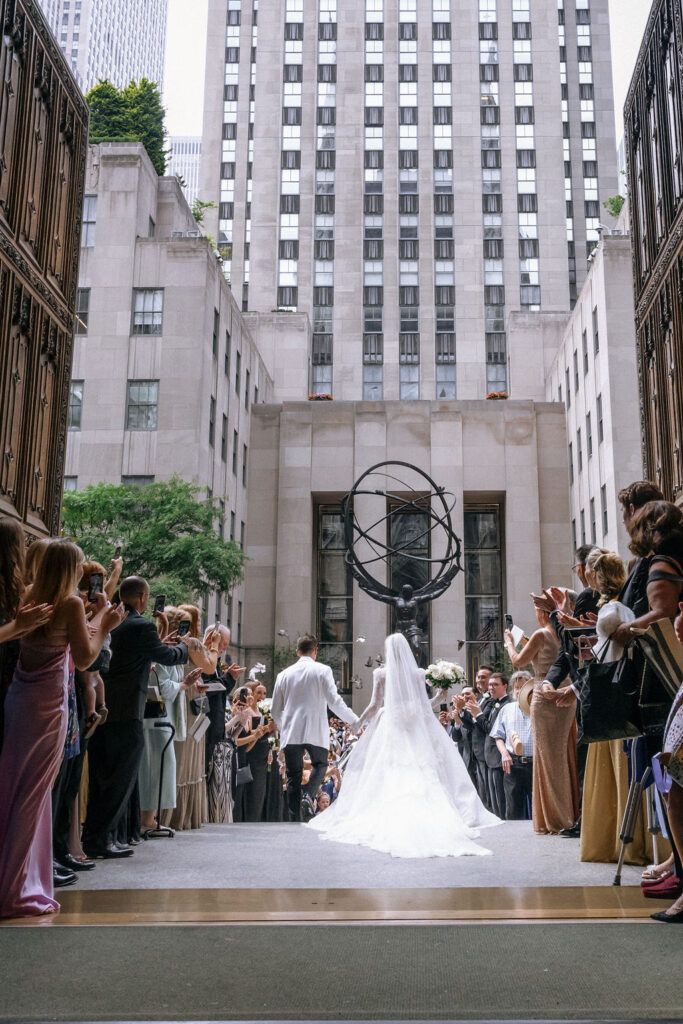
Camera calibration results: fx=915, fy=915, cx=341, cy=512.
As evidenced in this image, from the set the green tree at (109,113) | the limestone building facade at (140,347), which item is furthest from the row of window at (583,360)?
the green tree at (109,113)

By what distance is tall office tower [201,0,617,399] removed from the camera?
72.3 m

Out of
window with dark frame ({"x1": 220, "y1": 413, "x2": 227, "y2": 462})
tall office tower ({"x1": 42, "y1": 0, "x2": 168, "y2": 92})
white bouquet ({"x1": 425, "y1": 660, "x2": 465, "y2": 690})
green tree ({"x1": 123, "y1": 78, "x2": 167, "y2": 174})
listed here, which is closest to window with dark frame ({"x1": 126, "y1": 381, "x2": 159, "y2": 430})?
window with dark frame ({"x1": 220, "y1": 413, "x2": 227, "y2": 462})

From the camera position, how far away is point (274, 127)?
77.9 metres

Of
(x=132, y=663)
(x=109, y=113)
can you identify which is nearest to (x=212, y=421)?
(x=109, y=113)

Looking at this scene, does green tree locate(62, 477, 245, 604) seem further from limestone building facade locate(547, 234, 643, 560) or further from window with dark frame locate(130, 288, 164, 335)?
limestone building facade locate(547, 234, 643, 560)

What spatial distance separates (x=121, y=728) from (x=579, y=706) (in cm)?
410

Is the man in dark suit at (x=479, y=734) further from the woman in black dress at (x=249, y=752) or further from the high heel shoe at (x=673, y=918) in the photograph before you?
the high heel shoe at (x=673, y=918)

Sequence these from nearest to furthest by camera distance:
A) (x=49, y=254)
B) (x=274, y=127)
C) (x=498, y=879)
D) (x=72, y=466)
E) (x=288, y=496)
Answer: (x=498, y=879), (x=49, y=254), (x=72, y=466), (x=288, y=496), (x=274, y=127)

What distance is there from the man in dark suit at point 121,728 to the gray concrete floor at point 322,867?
0.38 metres

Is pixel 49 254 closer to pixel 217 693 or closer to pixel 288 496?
pixel 217 693

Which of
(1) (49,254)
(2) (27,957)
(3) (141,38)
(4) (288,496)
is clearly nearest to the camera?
(2) (27,957)

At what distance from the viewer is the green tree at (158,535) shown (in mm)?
32625

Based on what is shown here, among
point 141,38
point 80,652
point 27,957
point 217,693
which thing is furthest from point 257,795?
point 141,38

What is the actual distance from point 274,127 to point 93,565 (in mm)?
77880
